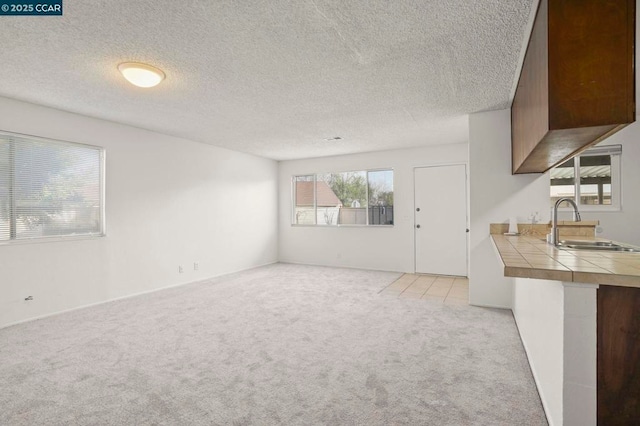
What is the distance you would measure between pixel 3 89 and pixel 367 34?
3635 millimetres

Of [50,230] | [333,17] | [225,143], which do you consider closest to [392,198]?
[225,143]

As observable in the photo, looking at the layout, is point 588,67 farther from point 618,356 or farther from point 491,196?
point 491,196

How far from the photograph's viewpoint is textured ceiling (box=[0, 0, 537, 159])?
2004 millimetres

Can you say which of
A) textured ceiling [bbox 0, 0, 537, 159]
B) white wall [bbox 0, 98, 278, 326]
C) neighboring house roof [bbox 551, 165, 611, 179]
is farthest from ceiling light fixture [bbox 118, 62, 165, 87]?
neighboring house roof [bbox 551, 165, 611, 179]

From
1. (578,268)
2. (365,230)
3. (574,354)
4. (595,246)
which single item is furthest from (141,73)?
(365,230)

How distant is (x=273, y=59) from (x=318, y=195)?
4668mm

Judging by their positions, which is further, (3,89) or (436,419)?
(3,89)

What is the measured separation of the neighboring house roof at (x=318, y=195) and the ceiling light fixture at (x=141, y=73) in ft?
15.0

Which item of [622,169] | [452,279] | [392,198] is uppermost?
[622,169]

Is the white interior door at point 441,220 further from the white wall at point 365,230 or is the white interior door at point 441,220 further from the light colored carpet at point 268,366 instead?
the light colored carpet at point 268,366

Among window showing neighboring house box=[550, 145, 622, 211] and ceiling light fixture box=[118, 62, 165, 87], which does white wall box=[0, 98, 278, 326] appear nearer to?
ceiling light fixture box=[118, 62, 165, 87]

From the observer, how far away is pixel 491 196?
12.8 ft

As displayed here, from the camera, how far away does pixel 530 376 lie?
224 centimetres

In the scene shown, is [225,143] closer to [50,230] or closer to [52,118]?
[52,118]
